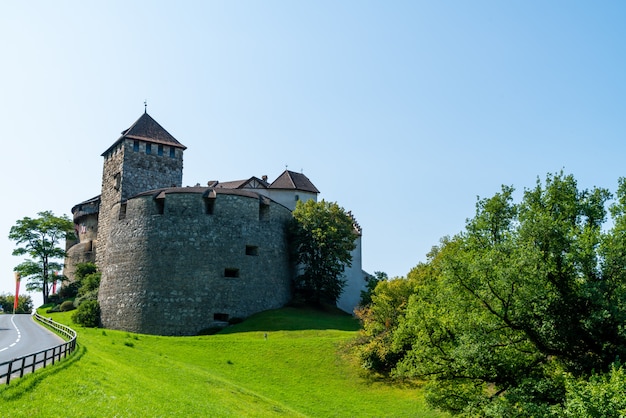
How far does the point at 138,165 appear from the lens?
54.9 meters

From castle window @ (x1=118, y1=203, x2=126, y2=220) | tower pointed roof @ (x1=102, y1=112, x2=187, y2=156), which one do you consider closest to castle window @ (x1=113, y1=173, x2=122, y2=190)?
tower pointed roof @ (x1=102, y1=112, x2=187, y2=156)

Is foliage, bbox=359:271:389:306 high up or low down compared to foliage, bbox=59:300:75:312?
up

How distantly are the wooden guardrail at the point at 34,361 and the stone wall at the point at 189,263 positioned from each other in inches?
510

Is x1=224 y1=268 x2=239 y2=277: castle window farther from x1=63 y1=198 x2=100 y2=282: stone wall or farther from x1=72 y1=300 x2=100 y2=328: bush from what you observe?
x1=63 y1=198 x2=100 y2=282: stone wall

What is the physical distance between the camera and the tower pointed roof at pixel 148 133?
55.2m

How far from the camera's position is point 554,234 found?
19.2 m

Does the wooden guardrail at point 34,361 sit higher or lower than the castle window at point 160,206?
lower

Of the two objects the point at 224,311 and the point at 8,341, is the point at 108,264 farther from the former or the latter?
the point at 8,341

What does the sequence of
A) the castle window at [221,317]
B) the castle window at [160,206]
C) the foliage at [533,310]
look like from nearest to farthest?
the foliage at [533,310] < the castle window at [221,317] < the castle window at [160,206]

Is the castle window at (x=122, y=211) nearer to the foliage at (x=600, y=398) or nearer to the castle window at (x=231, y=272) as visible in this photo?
the castle window at (x=231, y=272)

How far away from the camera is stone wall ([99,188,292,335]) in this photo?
143 feet

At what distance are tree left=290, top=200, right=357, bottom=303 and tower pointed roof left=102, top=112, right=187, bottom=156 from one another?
14912mm

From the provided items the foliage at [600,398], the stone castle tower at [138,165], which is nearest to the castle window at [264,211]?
the stone castle tower at [138,165]

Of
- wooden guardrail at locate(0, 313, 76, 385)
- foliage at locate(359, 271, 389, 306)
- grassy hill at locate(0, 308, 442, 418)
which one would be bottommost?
grassy hill at locate(0, 308, 442, 418)
